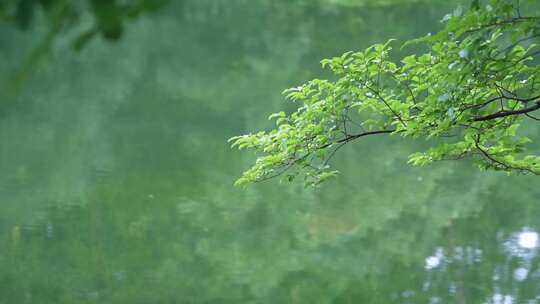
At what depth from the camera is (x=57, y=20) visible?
0.78 m

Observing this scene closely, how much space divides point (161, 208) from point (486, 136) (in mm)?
4758

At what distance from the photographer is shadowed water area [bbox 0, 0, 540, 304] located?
18.8 ft

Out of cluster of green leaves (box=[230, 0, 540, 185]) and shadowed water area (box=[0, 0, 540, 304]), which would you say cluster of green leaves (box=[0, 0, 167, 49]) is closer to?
cluster of green leaves (box=[230, 0, 540, 185])

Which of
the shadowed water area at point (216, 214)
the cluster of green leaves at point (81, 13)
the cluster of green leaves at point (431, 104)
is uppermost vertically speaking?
the shadowed water area at point (216, 214)

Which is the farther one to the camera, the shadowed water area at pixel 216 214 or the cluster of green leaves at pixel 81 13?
the shadowed water area at pixel 216 214

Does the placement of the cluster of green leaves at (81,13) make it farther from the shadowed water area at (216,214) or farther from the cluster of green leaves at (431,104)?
the shadowed water area at (216,214)

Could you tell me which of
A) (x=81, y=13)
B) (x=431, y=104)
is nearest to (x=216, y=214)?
(x=431, y=104)

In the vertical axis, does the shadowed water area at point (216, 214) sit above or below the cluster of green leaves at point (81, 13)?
above

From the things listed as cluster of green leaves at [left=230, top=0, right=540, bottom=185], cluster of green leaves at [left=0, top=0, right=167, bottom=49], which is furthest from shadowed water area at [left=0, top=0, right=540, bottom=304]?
cluster of green leaves at [left=0, top=0, right=167, bottom=49]

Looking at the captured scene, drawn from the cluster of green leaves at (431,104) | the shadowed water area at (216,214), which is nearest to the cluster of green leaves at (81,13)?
the cluster of green leaves at (431,104)

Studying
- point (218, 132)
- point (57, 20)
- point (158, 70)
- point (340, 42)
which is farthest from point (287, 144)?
point (340, 42)

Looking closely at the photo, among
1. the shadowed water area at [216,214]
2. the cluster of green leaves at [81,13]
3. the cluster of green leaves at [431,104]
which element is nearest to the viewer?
the cluster of green leaves at [81,13]

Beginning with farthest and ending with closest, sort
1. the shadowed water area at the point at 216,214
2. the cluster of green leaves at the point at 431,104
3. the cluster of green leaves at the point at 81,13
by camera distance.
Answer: the shadowed water area at the point at 216,214 → the cluster of green leaves at the point at 431,104 → the cluster of green leaves at the point at 81,13

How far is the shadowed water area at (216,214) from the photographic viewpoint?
5719mm
